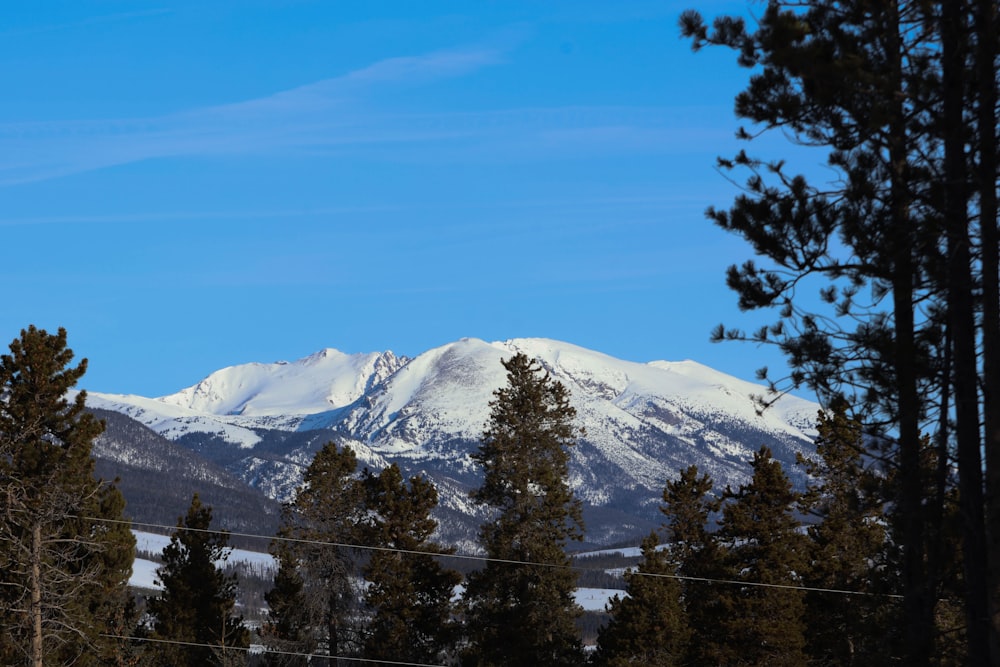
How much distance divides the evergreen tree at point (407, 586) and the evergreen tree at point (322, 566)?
→ 2.79 feet

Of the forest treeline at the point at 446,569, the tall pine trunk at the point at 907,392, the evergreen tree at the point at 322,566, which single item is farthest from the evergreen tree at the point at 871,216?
the evergreen tree at the point at 322,566

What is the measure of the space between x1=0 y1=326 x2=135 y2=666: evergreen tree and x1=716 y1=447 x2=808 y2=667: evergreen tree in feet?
56.8

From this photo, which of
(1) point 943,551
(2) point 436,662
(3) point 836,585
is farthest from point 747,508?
(1) point 943,551

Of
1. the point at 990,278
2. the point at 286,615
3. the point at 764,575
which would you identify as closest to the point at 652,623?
the point at 764,575

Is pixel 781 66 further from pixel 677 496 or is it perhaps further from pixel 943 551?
pixel 677 496

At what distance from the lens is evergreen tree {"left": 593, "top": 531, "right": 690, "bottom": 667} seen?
3991 cm

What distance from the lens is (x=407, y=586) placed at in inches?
1732

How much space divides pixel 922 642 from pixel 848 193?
16.4ft

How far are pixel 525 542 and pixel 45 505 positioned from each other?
50.1 ft

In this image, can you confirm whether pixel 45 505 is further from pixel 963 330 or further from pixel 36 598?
pixel 963 330

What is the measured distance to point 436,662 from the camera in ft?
145

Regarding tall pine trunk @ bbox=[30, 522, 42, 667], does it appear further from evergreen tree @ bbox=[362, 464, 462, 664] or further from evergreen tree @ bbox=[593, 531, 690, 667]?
evergreen tree @ bbox=[593, 531, 690, 667]

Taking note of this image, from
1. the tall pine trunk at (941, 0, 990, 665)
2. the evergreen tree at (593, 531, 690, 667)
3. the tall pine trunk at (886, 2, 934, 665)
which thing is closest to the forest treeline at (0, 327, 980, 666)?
the evergreen tree at (593, 531, 690, 667)

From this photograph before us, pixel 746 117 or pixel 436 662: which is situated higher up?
pixel 746 117
